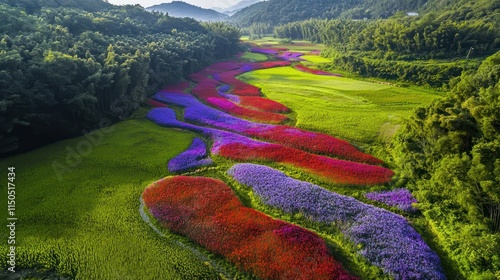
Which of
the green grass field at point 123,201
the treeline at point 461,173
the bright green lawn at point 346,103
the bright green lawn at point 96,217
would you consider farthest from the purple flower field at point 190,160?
the treeline at point 461,173

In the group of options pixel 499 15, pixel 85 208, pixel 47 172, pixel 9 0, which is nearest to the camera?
pixel 85 208

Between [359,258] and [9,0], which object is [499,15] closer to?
[359,258]

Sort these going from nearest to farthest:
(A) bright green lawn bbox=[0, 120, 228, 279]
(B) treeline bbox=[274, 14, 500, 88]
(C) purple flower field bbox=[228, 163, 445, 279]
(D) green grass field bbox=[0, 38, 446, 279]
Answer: (C) purple flower field bbox=[228, 163, 445, 279] < (A) bright green lawn bbox=[0, 120, 228, 279] < (D) green grass field bbox=[0, 38, 446, 279] < (B) treeline bbox=[274, 14, 500, 88]

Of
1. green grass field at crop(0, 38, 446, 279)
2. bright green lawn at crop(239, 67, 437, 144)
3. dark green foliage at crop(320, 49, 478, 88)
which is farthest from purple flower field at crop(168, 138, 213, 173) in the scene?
dark green foliage at crop(320, 49, 478, 88)

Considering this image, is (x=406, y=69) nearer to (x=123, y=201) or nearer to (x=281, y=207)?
(x=281, y=207)

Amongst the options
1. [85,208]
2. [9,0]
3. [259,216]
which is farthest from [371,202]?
[9,0]

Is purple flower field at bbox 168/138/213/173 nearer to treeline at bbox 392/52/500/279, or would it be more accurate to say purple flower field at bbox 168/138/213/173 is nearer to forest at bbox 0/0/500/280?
forest at bbox 0/0/500/280

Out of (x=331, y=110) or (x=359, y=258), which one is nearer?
(x=359, y=258)
